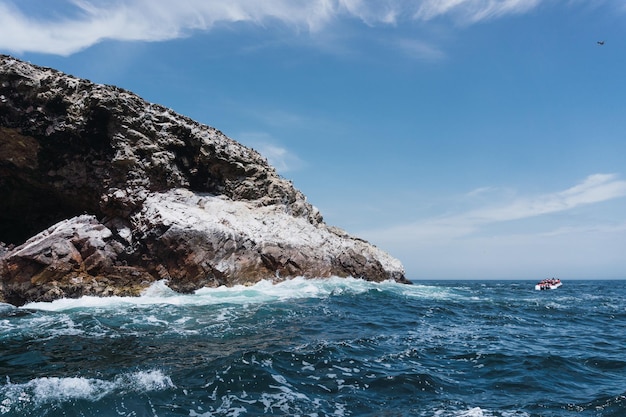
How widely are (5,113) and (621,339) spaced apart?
2929 centimetres

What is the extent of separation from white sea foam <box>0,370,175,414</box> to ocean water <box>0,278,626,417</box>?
0.03 m

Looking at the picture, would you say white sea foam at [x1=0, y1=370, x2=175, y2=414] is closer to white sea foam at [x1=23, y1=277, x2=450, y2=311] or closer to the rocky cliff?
white sea foam at [x1=23, y1=277, x2=450, y2=311]

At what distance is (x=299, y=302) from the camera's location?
746 inches

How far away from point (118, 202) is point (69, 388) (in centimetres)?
1663

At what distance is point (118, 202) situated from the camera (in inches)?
888

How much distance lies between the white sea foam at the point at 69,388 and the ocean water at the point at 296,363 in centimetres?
3

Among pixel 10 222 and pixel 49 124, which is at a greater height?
pixel 49 124

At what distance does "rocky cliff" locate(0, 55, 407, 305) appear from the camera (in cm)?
1997

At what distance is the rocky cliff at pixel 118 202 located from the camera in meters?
20.0

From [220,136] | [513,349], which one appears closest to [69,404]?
[513,349]

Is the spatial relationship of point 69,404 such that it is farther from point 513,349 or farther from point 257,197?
point 257,197

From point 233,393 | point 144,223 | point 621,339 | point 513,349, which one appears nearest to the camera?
point 233,393

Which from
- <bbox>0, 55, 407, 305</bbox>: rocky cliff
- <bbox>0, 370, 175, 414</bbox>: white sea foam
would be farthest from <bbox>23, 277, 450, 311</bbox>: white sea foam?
<bbox>0, 370, 175, 414</bbox>: white sea foam

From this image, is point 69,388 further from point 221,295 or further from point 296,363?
point 221,295
